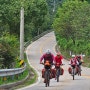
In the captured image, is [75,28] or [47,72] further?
[75,28]

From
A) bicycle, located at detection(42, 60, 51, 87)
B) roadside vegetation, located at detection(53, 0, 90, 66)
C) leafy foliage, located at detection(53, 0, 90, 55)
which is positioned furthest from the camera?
leafy foliage, located at detection(53, 0, 90, 55)

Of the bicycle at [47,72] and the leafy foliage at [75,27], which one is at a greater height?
the leafy foliage at [75,27]

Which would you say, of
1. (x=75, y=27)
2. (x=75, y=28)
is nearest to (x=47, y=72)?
(x=75, y=27)

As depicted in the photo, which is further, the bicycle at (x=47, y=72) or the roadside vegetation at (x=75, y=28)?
the roadside vegetation at (x=75, y=28)

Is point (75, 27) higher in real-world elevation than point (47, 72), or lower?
higher

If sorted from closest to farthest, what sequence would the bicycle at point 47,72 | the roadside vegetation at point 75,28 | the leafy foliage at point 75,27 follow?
the bicycle at point 47,72
the roadside vegetation at point 75,28
the leafy foliage at point 75,27

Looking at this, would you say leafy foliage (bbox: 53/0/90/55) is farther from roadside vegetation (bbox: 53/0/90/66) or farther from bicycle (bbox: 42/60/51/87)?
bicycle (bbox: 42/60/51/87)

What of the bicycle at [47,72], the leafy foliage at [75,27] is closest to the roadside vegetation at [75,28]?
the leafy foliage at [75,27]

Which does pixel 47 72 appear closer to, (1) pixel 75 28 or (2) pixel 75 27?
(2) pixel 75 27

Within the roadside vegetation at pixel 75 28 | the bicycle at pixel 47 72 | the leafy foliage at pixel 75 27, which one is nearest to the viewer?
the bicycle at pixel 47 72

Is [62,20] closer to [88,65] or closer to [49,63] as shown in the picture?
[88,65]

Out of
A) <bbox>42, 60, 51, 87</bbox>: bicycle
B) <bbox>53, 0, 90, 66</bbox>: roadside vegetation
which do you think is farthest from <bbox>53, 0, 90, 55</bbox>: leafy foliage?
<bbox>42, 60, 51, 87</bbox>: bicycle

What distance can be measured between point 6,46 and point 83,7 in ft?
126

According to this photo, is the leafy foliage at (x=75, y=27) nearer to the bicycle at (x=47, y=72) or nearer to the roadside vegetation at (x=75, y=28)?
the roadside vegetation at (x=75, y=28)
